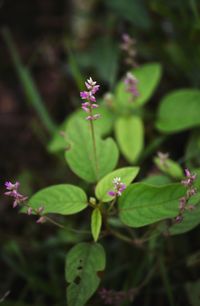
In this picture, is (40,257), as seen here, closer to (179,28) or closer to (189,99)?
(189,99)

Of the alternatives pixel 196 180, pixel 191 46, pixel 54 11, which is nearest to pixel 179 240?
pixel 196 180

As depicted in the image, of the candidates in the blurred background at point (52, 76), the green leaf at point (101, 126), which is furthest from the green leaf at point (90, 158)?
the blurred background at point (52, 76)

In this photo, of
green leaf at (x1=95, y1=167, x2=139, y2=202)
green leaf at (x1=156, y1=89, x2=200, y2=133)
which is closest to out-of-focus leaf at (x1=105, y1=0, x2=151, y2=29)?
green leaf at (x1=156, y1=89, x2=200, y2=133)

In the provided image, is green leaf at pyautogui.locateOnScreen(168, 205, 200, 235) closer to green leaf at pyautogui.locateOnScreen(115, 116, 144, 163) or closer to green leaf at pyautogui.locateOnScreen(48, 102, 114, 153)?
green leaf at pyautogui.locateOnScreen(115, 116, 144, 163)

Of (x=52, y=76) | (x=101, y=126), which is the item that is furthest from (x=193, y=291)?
(x=52, y=76)

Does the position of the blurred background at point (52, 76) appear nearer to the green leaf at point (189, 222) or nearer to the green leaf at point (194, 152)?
the green leaf at point (194, 152)
